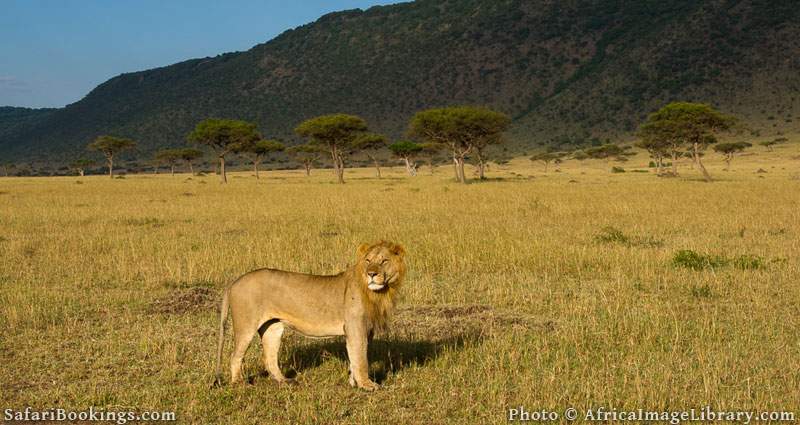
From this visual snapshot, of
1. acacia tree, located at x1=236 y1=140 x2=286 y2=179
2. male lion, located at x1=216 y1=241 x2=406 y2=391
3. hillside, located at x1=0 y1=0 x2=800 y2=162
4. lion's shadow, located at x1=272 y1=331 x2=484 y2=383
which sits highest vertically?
hillside, located at x1=0 y1=0 x2=800 y2=162

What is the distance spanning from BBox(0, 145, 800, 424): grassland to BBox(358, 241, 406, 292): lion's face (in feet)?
3.57

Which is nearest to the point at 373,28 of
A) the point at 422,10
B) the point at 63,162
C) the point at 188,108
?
the point at 422,10

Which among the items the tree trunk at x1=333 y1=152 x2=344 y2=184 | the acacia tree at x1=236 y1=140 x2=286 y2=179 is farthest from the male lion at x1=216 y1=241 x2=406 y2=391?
the acacia tree at x1=236 y1=140 x2=286 y2=179

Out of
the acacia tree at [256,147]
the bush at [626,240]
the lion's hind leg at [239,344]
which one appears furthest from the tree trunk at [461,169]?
the lion's hind leg at [239,344]

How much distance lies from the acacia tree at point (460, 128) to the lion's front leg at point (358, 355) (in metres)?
49.4

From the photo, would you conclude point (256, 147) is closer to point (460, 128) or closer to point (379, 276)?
point (460, 128)

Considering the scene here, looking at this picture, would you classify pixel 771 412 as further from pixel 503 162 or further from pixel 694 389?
pixel 503 162

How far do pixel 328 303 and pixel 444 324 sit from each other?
9.28ft

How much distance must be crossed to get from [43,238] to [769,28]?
127m

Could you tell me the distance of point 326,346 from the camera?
761cm

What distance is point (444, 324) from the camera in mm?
8336

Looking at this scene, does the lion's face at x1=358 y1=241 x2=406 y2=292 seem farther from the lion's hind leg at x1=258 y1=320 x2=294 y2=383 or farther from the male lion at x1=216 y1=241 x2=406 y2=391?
the lion's hind leg at x1=258 y1=320 x2=294 y2=383

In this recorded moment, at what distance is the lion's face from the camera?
5.50 metres

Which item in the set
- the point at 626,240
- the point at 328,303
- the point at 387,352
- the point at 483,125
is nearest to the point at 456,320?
the point at 387,352
